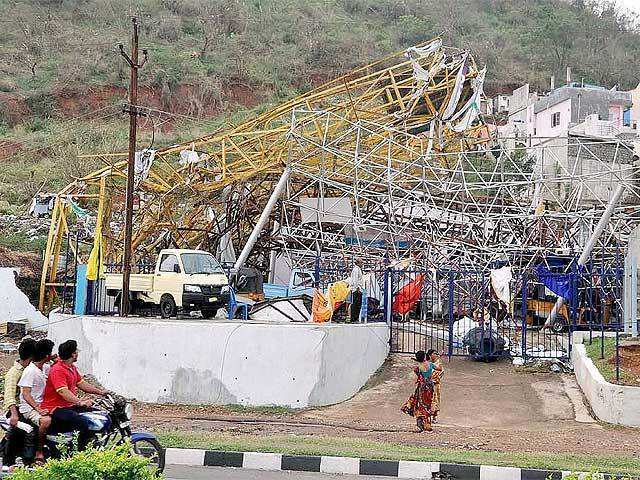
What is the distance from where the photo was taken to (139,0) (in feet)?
259

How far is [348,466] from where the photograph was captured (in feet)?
31.0

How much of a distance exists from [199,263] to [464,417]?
31.0 ft

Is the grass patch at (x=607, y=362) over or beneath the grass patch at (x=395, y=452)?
over

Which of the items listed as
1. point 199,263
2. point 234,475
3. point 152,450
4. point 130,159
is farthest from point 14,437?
point 199,263

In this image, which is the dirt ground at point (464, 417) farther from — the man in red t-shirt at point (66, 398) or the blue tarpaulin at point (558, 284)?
the man in red t-shirt at point (66, 398)

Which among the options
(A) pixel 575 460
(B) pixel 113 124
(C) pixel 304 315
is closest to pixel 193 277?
(C) pixel 304 315

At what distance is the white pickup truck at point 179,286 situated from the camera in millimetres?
21281

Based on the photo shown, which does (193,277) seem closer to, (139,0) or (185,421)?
(185,421)

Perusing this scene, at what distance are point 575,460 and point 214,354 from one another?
7610 mm

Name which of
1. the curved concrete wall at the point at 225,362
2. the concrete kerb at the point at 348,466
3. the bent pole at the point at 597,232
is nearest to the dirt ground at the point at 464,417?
the curved concrete wall at the point at 225,362

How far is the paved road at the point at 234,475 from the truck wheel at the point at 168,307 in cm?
1223

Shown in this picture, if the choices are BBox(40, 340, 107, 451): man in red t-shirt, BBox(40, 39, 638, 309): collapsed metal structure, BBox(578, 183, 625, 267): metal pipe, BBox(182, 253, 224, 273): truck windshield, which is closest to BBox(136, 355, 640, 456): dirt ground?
BBox(40, 340, 107, 451): man in red t-shirt

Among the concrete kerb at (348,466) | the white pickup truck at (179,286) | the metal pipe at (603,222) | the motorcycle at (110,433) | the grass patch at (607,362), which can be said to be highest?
the metal pipe at (603,222)

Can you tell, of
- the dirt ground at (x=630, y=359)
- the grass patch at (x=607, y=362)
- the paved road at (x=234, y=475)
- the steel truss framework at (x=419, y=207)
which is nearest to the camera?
the paved road at (x=234, y=475)
